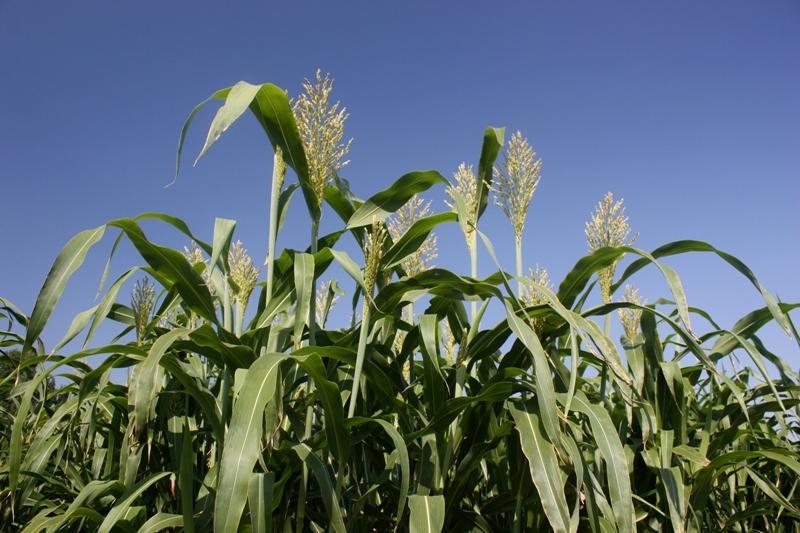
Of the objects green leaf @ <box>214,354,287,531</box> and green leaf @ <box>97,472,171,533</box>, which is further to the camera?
green leaf @ <box>97,472,171,533</box>

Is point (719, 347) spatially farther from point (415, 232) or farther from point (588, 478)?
point (415, 232)

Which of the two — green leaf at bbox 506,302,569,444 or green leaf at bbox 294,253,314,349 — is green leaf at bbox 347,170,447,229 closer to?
green leaf at bbox 294,253,314,349

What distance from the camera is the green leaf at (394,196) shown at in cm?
166

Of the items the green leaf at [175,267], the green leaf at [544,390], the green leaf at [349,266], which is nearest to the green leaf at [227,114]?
the green leaf at [175,267]

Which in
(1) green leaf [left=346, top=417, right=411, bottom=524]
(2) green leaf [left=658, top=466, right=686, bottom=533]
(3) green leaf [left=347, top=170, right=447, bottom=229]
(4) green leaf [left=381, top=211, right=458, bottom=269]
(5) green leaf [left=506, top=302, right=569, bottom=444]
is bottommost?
(2) green leaf [left=658, top=466, right=686, bottom=533]

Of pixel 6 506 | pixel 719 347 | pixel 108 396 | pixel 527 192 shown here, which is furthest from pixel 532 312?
pixel 6 506

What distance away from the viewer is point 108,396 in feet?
6.51

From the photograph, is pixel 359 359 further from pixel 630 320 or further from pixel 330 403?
pixel 630 320

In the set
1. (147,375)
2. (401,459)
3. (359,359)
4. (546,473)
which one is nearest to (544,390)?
(546,473)

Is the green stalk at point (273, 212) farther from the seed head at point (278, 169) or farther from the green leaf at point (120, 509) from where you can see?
the green leaf at point (120, 509)

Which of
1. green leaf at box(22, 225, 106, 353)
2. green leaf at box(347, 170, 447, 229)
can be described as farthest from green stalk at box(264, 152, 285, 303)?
green leaf at box(22, 225, 106, 353)

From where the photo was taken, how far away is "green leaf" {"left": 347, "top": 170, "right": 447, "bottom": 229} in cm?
166

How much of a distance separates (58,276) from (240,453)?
28.1 inches

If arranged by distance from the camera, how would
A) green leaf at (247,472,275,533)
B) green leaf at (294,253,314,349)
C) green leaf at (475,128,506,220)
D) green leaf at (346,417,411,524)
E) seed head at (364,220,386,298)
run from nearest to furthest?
1. green leaf at (247,472,275,533)
2. green leaf at (346,417,411,524)
3. green leaf at (294,253,314,349)
4. seed head at (364,220,386,298)
5. green leaf at (475,128,506,220)
